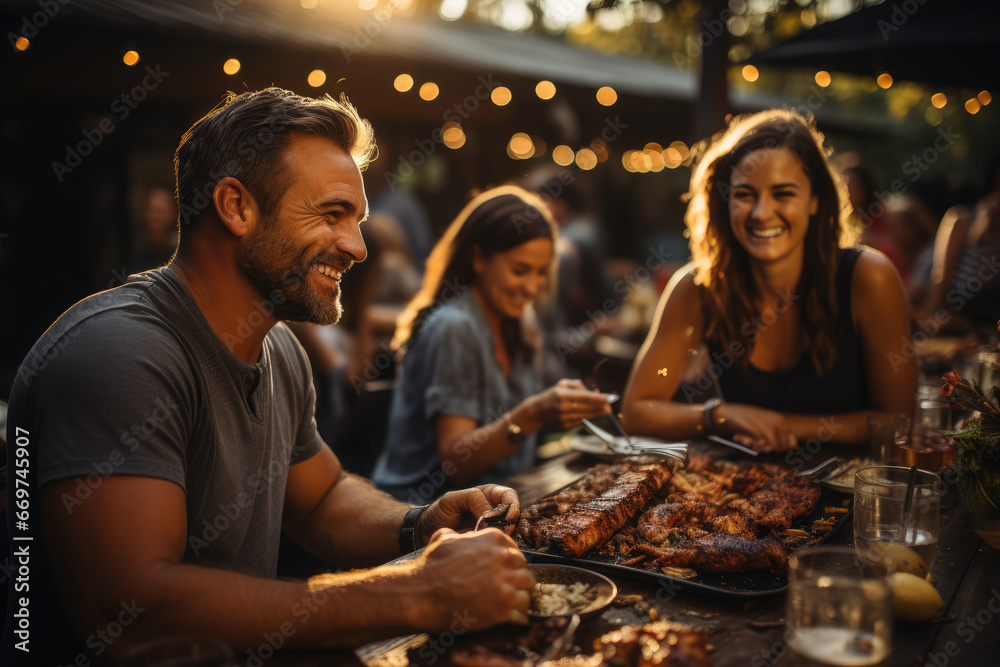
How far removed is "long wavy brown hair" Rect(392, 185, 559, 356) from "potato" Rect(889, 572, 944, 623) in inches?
93.1

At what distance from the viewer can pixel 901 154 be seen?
26.6 metres

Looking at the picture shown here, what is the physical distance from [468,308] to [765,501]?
1817 mm

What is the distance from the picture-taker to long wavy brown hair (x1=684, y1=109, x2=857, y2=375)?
10.4ft

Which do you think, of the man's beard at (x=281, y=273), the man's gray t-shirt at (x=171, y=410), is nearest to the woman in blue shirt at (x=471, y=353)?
the man's gray t-shirt at (x=171, y=410)

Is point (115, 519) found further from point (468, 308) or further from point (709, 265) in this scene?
point (709, 265)

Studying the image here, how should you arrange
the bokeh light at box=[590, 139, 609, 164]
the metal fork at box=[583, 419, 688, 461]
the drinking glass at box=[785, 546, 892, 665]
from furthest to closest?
1. the bokeh light at box=[590, 139, 609, 164]
2. the metal fork at box=[583, 419, 688, 461]
3. the drinking glass at box=[785, 546, 892, 665]

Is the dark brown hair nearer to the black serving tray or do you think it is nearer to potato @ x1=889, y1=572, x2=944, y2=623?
the black serving tray

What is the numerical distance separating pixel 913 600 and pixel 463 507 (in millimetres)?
1077

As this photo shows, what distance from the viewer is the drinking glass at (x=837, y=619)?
1203 mm

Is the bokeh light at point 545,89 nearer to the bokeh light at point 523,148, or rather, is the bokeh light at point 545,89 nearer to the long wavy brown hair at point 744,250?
the long wavy brown hair at point 744,250

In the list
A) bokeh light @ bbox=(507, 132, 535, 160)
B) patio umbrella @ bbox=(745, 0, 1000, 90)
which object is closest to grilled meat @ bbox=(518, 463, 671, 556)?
patio umbrella @ bbox=(745, 0, 1000, 90)

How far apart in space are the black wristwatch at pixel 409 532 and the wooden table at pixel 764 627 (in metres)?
0.64

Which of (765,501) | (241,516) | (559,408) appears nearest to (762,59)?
(559,408)

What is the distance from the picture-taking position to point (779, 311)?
330 centimetres
